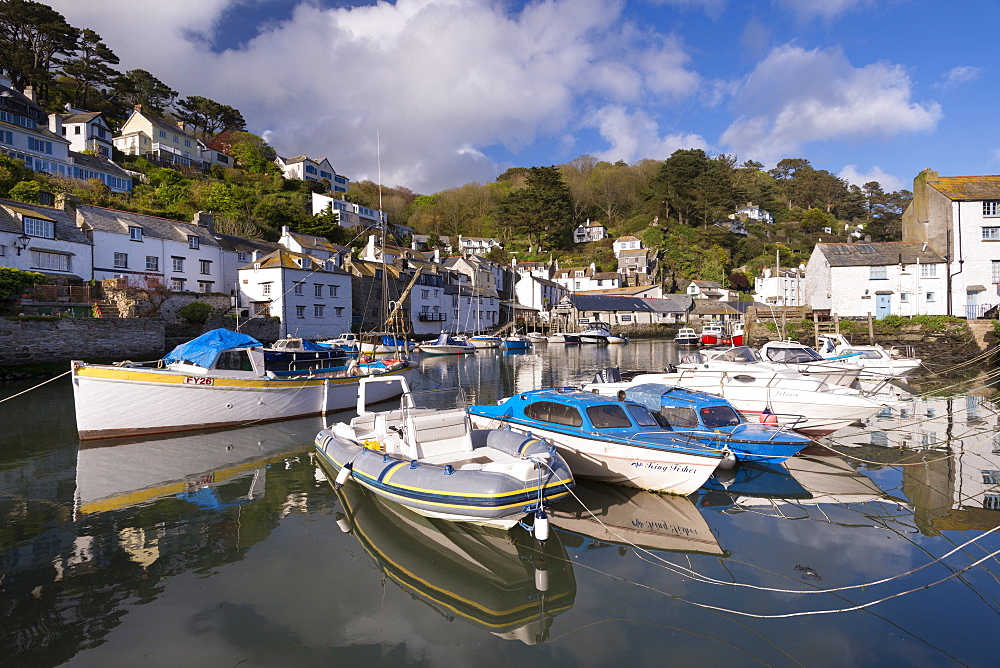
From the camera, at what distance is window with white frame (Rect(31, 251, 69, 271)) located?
119 ft

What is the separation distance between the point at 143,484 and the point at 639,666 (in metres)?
12.0

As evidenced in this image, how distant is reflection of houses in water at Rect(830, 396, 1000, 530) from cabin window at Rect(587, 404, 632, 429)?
562 cm

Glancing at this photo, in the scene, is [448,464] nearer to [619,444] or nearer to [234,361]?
[619,444]

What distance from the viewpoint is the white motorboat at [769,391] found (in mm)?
15227

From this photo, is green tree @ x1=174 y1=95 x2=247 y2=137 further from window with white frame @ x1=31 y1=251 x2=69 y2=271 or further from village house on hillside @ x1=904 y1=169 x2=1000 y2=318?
village house on hillside @ x1=904 y1=169 x2=1000 y2=318

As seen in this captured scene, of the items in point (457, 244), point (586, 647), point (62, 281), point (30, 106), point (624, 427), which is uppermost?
point (30, 106)

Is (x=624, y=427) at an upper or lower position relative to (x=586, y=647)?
upper

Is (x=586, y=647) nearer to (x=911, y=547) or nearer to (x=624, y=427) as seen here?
(x=624, y=427)

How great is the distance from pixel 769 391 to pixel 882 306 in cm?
3537

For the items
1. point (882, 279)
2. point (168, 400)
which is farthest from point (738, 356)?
point (882, 279)

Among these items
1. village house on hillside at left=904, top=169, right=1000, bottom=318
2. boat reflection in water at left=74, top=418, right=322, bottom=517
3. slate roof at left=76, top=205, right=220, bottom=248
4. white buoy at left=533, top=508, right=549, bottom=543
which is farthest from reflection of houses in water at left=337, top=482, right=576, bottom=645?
village house on hillside at left=904, top=169, right=1000, bottom=318

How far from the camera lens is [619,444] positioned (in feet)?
35.9

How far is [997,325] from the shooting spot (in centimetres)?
3188

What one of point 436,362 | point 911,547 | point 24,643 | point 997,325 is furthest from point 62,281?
point 997,325
